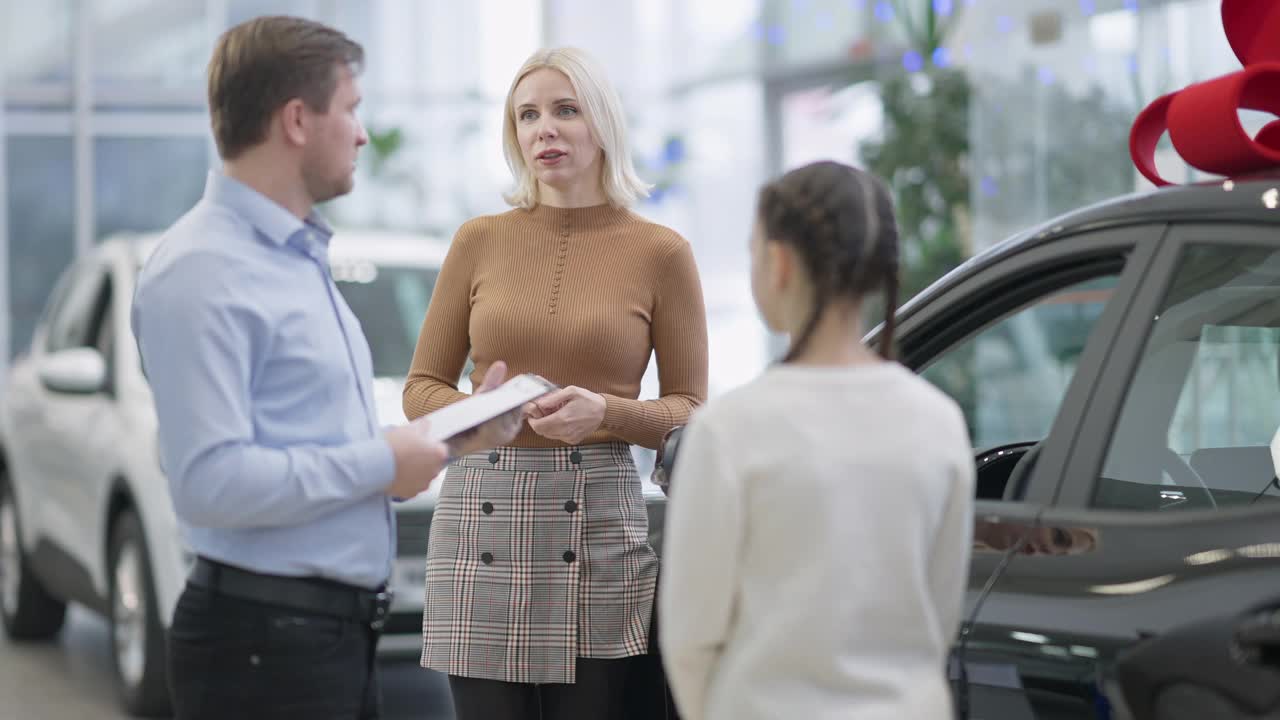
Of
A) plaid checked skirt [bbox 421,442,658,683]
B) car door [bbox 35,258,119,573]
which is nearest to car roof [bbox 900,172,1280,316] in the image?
plaid checked skirt [bbox 421,442,658,683]

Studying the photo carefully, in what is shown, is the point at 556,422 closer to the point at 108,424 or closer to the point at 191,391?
the point at 191,391

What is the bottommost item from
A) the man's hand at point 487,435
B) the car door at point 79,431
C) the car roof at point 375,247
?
the car door at point 79,431

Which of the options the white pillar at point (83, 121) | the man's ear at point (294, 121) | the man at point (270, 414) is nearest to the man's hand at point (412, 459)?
the man at point (270, 414)

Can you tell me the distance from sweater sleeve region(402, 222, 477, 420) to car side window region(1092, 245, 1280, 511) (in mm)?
1155

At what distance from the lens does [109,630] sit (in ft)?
23.1

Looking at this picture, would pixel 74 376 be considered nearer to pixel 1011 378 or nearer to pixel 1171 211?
pixel 1171 211

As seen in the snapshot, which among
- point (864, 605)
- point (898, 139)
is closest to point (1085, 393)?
point (864, 605)

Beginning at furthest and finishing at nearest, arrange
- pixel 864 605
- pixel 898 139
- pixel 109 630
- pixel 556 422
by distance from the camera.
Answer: pixel 898 139 < pixel 109 630 < pixel 556 422 < pixel 864 605

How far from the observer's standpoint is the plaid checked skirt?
2668 millimetres

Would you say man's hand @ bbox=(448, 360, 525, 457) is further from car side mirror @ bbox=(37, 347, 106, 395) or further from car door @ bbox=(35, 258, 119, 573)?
car side mirror @ bbox=(37, 347, 106, 395)

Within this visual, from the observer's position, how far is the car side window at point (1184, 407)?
2.24 m

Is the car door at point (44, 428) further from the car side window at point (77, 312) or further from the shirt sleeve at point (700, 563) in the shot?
the shirt sleeve at point (700, 563)

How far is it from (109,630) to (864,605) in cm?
604

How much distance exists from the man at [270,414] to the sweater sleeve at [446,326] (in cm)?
75
